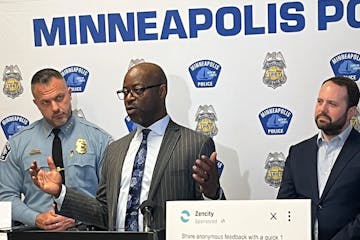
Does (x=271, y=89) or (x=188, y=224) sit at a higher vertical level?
(x=271, y=89)

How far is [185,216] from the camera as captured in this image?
1.84 meters

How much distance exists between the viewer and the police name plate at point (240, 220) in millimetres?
1740

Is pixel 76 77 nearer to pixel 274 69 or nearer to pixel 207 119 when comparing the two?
pixel 207 119

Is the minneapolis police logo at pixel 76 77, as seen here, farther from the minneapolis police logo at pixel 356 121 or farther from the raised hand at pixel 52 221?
the minneapolis police logo at pixel 356 121

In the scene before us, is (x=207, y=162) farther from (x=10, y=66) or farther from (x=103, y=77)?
(x=10, y=66)

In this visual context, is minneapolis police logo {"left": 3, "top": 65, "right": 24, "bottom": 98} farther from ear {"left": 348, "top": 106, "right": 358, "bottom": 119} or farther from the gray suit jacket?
ear {"left": 348, "top": 106, "right": 358, "bottom": 119}

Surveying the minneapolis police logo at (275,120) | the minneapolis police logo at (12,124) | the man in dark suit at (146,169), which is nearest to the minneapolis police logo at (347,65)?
the minneapolis police logo at (275,120)

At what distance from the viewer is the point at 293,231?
174cm

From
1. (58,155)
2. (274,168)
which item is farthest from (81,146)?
(274,168)

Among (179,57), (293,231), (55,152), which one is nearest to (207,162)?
(293,231)

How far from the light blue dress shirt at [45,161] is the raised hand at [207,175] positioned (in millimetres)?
923

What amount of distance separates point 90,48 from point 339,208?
1.57 m

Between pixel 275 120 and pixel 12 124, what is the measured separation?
1.47m

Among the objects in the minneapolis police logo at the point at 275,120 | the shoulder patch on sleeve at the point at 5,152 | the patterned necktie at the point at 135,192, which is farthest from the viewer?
the shoulder patch on sleeve at the point at 5,152
